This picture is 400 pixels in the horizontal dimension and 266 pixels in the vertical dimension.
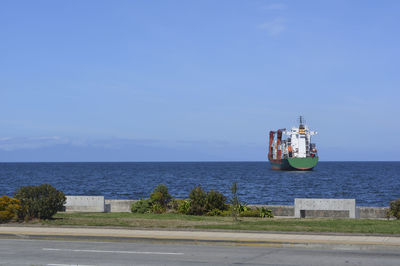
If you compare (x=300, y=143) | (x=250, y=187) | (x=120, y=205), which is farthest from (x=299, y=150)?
(x=120, y=205)

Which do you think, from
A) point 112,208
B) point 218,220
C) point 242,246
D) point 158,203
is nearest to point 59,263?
point 242,246

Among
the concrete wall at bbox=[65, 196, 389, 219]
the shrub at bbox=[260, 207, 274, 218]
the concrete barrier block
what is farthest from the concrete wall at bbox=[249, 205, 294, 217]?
the shrub at bbox=[260, 207, 274, 218]

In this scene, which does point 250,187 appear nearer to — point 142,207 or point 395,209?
point 142,207

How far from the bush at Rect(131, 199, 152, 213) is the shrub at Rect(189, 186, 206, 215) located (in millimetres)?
2429

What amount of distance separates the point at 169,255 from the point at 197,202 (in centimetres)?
1204

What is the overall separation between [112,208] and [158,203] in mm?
3454

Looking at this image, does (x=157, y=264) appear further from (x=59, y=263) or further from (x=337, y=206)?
(x=337, y=206)

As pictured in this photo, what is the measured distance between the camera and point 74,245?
15.7m

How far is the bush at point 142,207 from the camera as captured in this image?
2700cm

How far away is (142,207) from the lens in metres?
27.1

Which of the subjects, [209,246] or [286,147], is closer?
[209,246]

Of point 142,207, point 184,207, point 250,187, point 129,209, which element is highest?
point 184,207

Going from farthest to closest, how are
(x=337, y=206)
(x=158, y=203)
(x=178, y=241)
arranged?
(x=158, y=203) < (x=337, y=206) < (x=178, y=241)

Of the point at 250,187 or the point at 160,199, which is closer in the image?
the point at 160,199
